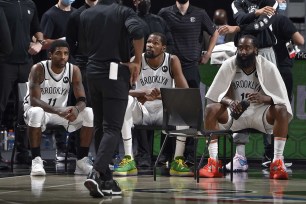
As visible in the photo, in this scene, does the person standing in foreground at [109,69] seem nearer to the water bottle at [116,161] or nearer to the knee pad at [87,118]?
the knee pad at [87,118]

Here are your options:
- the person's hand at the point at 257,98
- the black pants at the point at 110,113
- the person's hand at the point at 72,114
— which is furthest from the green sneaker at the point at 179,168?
the black pants at the point at 110,113

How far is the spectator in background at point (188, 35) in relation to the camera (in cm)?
1005

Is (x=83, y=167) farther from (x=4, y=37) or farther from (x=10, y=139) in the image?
(x=10, y=139)

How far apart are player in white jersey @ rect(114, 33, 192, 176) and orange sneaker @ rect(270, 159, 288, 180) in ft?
3.40

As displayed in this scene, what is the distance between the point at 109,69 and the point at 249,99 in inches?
102

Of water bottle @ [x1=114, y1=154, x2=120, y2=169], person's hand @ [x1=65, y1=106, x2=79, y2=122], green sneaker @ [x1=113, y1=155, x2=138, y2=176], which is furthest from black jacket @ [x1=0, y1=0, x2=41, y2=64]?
green sneaker @ [x1=113, y1=155, x2=138, y2=176]

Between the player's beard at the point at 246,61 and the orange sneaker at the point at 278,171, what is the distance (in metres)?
1.08

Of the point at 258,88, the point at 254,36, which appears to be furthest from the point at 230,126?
the point at 254,36

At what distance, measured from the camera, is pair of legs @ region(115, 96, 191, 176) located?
362 inches

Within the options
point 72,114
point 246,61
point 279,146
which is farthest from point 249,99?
point 72,114

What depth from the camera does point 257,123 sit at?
9.20 metres

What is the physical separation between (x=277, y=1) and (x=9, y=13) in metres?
3.17

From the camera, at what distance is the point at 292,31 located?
9914 mm

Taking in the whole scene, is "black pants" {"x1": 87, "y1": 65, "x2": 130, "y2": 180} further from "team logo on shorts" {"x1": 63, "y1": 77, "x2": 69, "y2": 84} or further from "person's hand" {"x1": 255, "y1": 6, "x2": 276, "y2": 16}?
"person's hand" {"x1": 255, "y1": 6, "x2": 276, "y2": 16}
